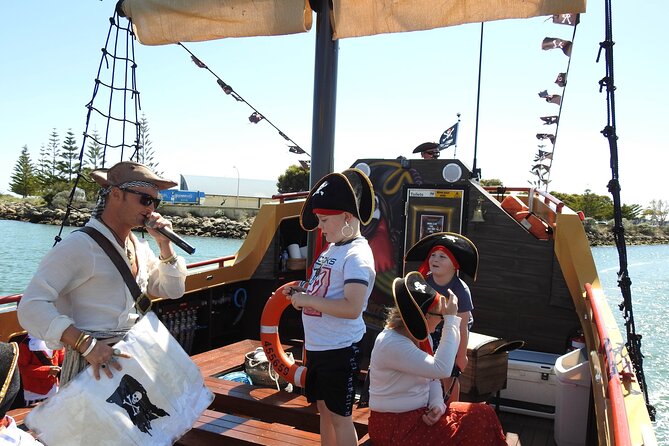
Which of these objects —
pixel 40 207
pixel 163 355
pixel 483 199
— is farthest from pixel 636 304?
pixel 40 207

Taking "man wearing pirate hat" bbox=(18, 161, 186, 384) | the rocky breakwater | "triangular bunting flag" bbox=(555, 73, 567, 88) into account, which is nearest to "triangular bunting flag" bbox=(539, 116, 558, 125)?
"triangular bunting flag" bbox=(555, 73, 567, 88)

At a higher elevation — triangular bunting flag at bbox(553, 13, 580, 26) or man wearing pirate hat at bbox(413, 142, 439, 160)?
triangular bunting flag at bbox(553, 13, 580, 26)

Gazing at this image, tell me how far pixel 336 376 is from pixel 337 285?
415 mm

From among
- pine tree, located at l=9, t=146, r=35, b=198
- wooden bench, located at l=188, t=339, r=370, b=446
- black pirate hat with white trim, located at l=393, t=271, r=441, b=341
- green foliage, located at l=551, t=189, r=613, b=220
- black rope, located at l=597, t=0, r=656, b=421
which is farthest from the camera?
pine tree, located at l=9, t=146, r=35, b=198

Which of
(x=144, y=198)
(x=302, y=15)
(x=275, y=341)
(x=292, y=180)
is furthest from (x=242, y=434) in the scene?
(x=292, y=180)

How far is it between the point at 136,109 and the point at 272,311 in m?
2.33

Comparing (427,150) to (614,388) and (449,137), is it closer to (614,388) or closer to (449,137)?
(449,137)

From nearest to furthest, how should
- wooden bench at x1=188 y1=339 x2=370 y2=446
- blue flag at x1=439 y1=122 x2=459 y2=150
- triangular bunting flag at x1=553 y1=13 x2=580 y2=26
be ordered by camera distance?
wooden bench at x1=188 y1=339 x2=370 y2=446, triangular bunting flag at x1=553 y1=13 x2=580 y2=26, blue flag at x1=439 y1=122 x2=459 y2=150

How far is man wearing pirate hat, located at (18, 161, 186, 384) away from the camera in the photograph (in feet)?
6.40

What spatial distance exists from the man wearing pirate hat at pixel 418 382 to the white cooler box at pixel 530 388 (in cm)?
204

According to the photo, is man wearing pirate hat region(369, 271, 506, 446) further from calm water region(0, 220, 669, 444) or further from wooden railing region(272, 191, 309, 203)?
calm water region(0, 220, 669, 444)

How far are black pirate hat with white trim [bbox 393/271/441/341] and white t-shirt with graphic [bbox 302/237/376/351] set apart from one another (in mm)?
189

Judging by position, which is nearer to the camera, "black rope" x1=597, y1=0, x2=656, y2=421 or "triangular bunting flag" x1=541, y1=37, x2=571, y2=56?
"black rope" x1=597, y1=0, x2=656, y2=421

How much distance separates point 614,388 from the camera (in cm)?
206
